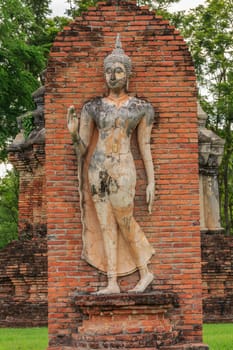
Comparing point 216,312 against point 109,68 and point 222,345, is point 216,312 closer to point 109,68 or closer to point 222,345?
point 222,345

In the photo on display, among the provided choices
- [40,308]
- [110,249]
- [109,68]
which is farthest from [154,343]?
[40,308]

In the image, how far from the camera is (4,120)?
23.7 m

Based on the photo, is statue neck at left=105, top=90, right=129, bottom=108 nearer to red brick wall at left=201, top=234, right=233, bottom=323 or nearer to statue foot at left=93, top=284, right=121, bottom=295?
statue foot at left=93, top=284, right=121, bottom=295

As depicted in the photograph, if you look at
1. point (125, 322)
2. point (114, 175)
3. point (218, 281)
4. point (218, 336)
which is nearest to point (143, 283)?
point (125, 322)

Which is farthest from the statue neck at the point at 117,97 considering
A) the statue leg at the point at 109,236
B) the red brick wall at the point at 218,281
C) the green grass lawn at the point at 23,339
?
the red brick wall at the point at 218,281

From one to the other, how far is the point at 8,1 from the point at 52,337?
14126 millimetres

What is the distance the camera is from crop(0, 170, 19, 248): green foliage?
119ft

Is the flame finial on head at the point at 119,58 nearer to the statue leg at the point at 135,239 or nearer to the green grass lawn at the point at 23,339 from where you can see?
the statue leg at the point at 135,239

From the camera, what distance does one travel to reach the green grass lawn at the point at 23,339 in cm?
1294

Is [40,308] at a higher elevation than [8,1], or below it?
below

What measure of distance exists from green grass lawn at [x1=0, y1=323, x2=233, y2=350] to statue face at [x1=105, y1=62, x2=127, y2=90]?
179 inches

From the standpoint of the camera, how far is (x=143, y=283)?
942cm

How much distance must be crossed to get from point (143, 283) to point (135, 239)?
491 mm

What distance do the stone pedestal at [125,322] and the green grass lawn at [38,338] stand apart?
3150mm
